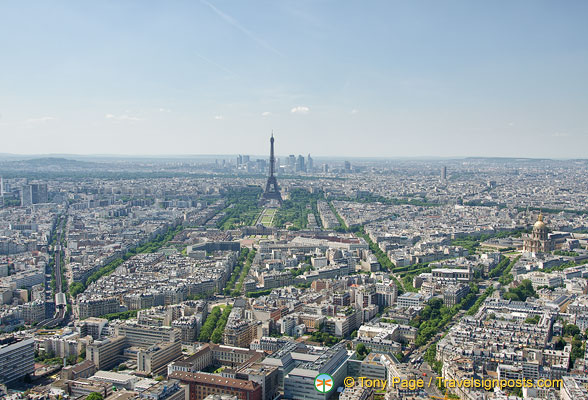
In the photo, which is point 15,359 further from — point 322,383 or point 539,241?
point 539,241

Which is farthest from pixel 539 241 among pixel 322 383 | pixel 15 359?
pixel 15 359

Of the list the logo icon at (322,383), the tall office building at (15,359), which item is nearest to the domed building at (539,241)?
the logo icon at (322,383)

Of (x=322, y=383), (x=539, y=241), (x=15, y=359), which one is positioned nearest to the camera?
(x=322, y=383)

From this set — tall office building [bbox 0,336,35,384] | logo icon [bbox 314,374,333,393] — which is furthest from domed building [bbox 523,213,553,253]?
tall office building [bbox 0,336,35,384]

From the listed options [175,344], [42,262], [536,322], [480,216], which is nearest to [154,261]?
[42,262]

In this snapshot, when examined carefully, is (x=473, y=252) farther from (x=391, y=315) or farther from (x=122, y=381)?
(x=122, y=381)

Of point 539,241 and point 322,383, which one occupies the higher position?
point 539,241

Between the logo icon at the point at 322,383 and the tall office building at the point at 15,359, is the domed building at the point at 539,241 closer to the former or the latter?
the logo icon at the point at 322,383

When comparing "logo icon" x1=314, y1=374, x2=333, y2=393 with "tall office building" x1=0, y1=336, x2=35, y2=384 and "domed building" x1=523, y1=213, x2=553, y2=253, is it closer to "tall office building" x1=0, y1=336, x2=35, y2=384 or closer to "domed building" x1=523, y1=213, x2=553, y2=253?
"tall office building" x1=0, y1=336, x2=35, y2=384

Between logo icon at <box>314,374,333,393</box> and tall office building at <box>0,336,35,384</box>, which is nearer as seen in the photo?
logo icon at <box>314,374,333,393</box>
